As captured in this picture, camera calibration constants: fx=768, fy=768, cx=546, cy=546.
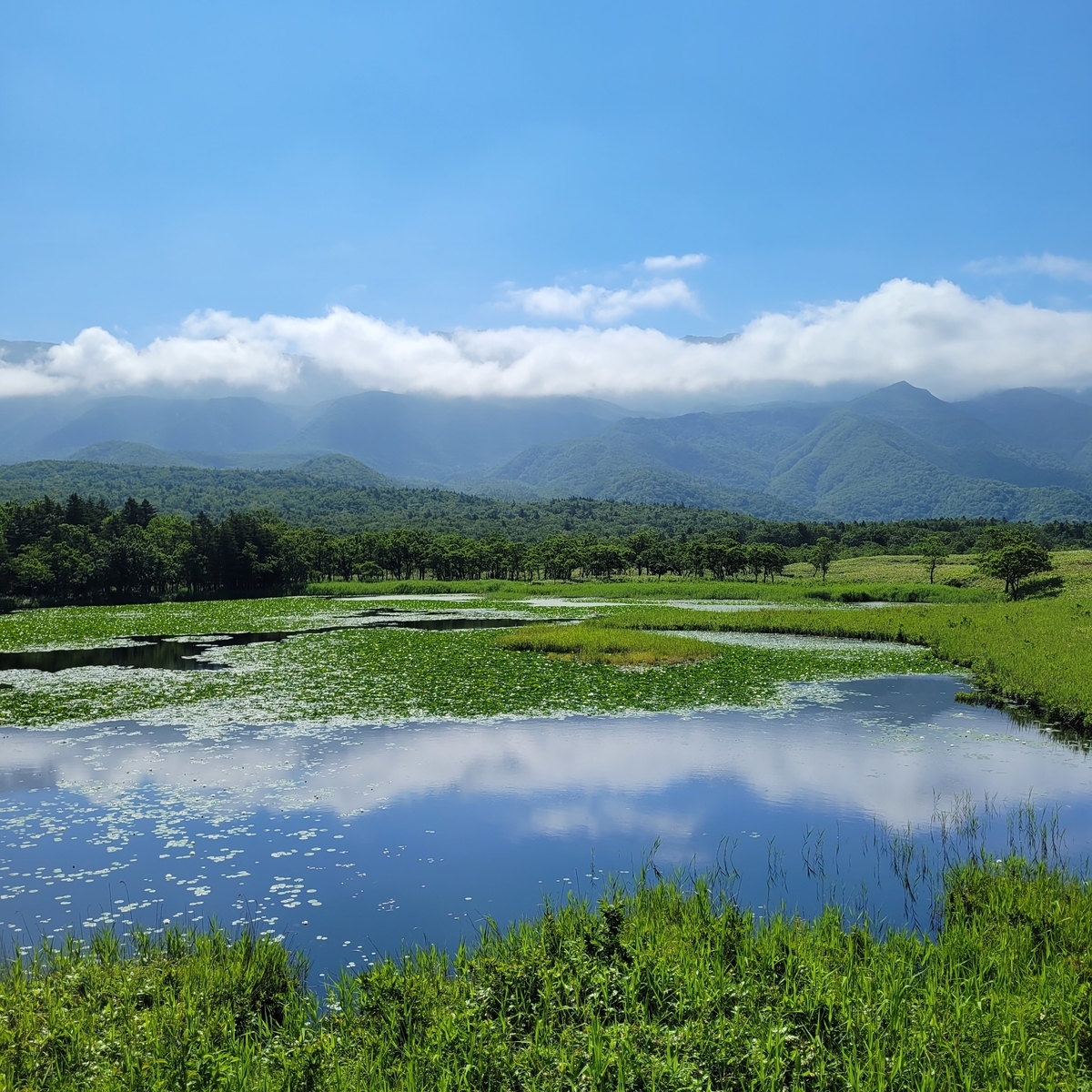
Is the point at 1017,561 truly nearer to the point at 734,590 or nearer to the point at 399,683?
the point at 734,590

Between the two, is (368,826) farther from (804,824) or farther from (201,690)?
(201,690)

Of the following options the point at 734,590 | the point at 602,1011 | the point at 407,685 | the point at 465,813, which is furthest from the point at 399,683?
the point at 734,590

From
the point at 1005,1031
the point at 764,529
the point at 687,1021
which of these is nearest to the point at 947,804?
the point at 1005,1031

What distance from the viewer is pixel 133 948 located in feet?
31.8

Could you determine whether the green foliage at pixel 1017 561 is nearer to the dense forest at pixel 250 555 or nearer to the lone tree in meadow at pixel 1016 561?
the lone tree in meadow at pixel 1016 561

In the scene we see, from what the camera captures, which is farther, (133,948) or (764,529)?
(764,529)

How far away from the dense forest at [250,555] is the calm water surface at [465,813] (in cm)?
7546

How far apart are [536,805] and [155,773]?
30.2 ft

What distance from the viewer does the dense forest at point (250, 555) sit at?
290 feet

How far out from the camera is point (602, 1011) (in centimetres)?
798

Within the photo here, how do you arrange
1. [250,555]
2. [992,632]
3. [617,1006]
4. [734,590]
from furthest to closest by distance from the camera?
[250,555], [734,590], [992,632], [617,1006]

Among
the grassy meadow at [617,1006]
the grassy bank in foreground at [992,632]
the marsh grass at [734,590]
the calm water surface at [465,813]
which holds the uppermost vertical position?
the grassy meadow at [617,1006]

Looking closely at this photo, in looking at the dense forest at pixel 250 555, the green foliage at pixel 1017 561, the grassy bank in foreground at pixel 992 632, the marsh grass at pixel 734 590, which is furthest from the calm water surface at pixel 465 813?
the dense forest at pixel 250 555

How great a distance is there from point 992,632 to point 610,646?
741 inches
